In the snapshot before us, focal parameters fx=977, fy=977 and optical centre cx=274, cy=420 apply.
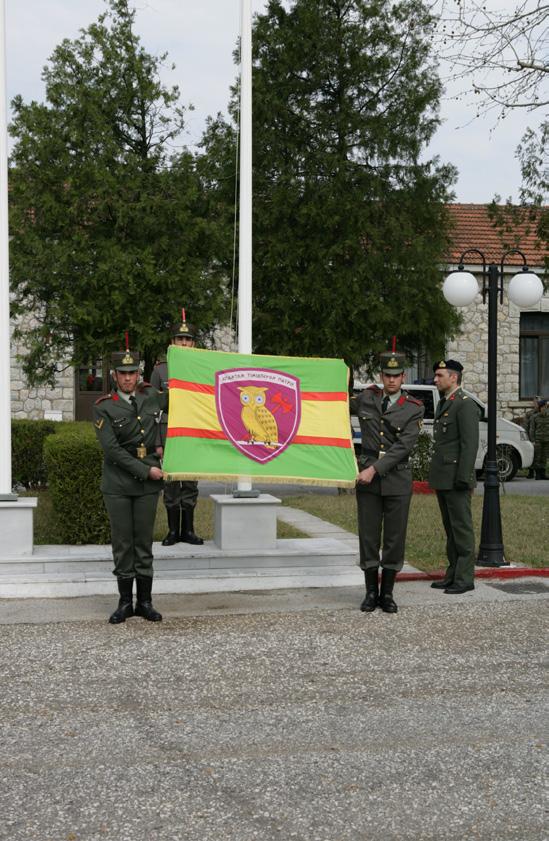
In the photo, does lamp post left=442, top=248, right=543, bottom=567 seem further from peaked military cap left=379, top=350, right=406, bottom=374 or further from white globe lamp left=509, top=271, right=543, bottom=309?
peaked military cap left=379, top=350, right=406, bottom=374

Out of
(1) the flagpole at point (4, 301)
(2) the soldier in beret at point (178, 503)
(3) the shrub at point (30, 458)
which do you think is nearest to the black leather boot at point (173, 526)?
(2) the soldier in beret at point (178, 503)

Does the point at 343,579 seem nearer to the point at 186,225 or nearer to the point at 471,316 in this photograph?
the point at 186,225

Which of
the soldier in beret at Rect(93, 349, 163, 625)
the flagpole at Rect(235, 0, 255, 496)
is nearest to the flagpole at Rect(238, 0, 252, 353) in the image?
the flagpole at Rect(235, 0, 255, 496)

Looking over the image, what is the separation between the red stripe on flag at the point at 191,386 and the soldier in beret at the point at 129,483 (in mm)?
→ 697

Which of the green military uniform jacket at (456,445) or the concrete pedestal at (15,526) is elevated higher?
the green military uniform jacket at (456,445)

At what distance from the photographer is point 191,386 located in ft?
28.1

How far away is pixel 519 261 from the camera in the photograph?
25391 millimetres

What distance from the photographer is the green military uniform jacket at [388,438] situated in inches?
319

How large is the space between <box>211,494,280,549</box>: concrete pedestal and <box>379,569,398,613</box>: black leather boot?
65.9 inches

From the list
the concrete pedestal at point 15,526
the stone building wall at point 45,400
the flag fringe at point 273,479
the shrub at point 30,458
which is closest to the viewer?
the flag fringe at point 273,479

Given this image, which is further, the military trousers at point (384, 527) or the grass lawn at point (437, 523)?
the grass lawn at point (437, 523)

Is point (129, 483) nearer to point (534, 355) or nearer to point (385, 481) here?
point (385, 481)

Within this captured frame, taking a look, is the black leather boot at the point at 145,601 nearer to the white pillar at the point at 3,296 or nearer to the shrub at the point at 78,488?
→ the white pillar at the point at 3,296

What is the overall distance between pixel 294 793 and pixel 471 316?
947 inches
